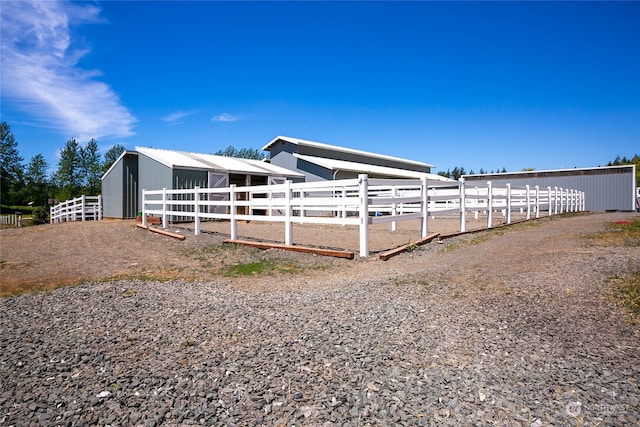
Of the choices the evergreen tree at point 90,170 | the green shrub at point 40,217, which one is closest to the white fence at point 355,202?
the green shrub at point 40,217

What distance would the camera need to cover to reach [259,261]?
7.01m

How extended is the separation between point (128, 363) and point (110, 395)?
1.44 feet

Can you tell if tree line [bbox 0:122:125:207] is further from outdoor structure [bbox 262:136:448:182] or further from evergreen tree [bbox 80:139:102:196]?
outdoor structure [bbox 262:136:448:182]

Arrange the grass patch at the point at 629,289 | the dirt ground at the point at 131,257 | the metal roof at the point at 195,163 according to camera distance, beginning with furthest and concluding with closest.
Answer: the metal roof at the point at 195,163 → the dirt ground at the point at 131,257 → the grass patch at the point at 629,289

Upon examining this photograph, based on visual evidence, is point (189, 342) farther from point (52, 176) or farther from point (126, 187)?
point (52, 176)

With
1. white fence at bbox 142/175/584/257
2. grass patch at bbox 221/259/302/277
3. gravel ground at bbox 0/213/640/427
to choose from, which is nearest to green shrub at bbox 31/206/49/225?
white fence at bbox 142/175/584/257

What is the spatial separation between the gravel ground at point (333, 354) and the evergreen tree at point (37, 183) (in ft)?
239

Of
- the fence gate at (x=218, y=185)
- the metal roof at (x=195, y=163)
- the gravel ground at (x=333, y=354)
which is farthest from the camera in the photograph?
the fence gate at (x=218, y=185)

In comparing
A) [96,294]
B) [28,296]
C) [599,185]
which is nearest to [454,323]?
[96,294]

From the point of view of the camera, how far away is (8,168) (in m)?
59.4

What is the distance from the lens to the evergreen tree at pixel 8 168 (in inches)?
2302

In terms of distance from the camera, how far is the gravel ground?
2.08 meters

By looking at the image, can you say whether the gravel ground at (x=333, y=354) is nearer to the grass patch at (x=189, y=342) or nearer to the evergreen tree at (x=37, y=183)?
the grass patch at (x=189, y=342)

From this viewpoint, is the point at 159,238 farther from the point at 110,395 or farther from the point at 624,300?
the point at 624,300
